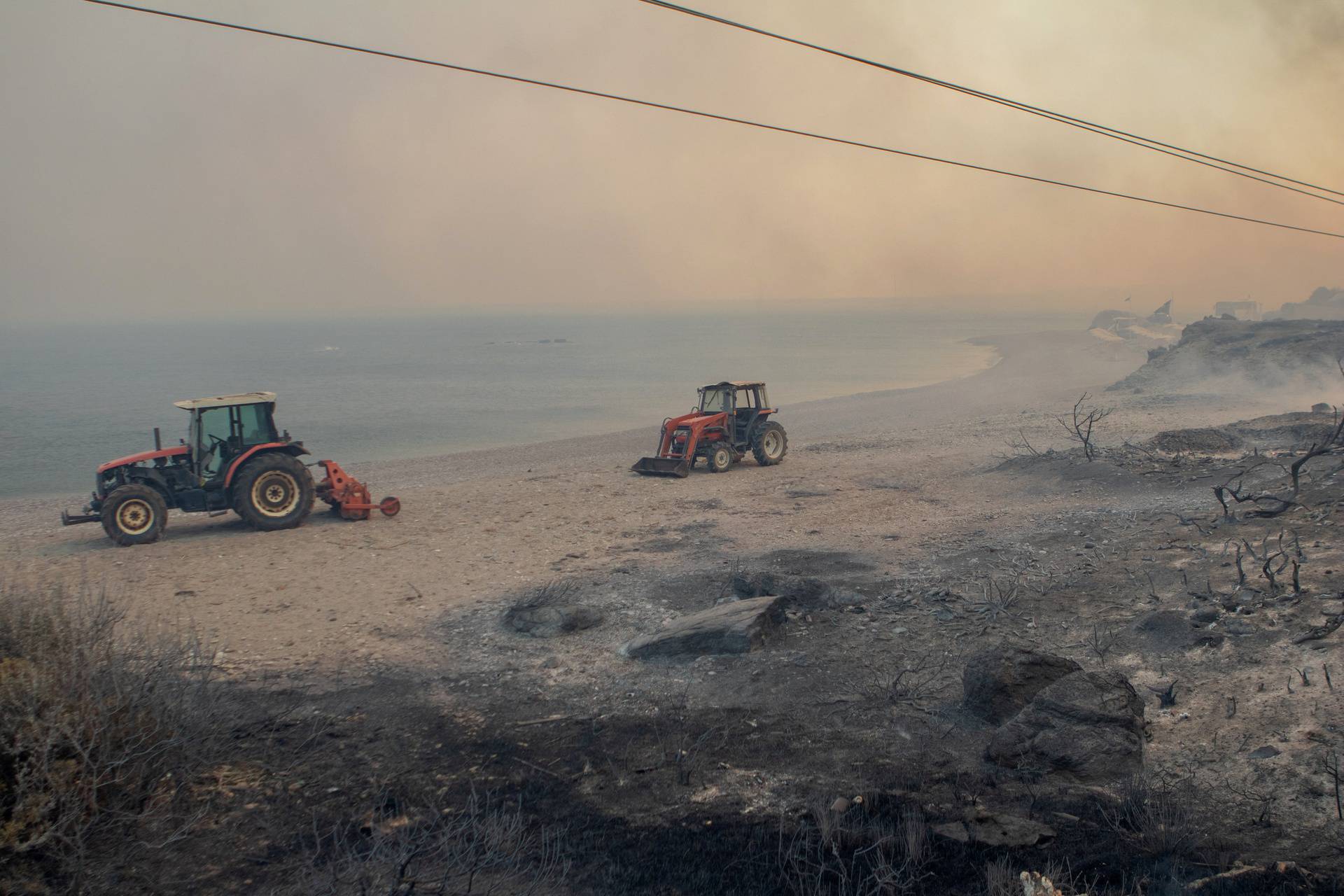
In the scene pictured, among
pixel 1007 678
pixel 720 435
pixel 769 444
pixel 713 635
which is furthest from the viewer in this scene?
pixel 769 444

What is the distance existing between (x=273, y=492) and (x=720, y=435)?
9414mm

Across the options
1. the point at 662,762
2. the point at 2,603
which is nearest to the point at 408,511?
the point at 2,603

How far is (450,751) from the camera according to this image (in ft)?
20.5

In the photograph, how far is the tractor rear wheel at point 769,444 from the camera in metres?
19.6

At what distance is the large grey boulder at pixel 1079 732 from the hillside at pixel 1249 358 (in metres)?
29.0

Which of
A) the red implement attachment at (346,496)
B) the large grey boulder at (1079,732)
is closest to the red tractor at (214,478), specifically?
the red implement attachment at (346,496)

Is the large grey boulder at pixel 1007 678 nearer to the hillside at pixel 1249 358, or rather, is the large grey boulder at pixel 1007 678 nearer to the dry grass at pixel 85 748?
the dry grass at pixel 85 748

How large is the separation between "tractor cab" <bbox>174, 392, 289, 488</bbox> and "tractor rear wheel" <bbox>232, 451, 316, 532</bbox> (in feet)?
1.09

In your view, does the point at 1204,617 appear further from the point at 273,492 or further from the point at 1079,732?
the point at 273,492

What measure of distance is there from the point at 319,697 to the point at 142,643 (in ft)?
6.01

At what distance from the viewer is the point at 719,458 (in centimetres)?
1892

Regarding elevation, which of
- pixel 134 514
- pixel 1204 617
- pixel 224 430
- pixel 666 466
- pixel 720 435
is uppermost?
pixel 224 430

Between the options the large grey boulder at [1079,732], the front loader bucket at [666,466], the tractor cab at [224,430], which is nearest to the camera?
the large grey boulder at [1079,732]

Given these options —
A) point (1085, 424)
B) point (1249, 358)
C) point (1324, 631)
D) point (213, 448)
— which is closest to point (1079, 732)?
point (1324, 631)
